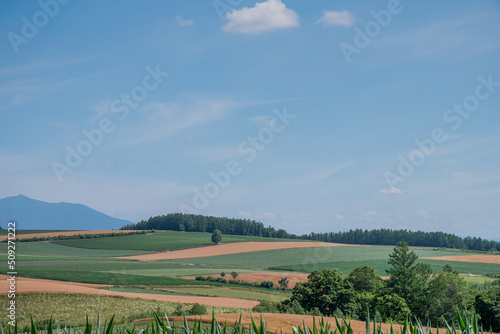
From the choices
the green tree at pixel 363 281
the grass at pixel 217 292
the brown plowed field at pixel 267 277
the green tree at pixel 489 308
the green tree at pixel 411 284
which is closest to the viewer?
the green tree at pixel 489 308

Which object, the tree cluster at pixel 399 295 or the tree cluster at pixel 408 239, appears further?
the tree cluster at pixel 408 239

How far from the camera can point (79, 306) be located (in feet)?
138

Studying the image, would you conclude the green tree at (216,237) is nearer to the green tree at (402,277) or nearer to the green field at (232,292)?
the green field at (232,292)

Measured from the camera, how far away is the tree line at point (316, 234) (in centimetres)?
12674

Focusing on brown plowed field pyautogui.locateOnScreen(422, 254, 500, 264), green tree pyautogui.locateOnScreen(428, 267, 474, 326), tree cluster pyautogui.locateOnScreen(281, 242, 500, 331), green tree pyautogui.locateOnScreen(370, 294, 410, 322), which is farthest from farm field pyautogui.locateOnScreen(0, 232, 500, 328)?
green tree pyautogui.locateOnScreen(428, 267, 474, 326)

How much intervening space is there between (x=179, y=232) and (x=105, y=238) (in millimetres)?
23023

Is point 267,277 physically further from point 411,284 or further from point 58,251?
point 58,251

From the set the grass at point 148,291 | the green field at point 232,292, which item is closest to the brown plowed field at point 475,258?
the green field at point 232,292

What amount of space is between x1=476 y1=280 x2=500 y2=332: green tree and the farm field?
23.0m

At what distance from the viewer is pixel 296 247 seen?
104m

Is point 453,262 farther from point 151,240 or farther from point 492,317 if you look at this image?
point 151,240

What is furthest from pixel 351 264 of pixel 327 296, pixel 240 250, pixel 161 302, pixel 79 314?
pixel 79 314

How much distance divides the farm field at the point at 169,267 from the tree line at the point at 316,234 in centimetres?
1190

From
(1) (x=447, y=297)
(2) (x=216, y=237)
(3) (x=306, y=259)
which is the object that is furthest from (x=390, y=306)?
(2) (x=216, y=237)
